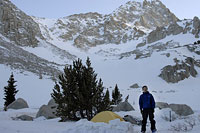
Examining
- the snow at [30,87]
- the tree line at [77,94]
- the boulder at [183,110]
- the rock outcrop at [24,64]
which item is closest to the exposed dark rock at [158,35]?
the rock outcrop at [24,64]

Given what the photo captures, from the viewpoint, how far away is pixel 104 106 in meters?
11.7

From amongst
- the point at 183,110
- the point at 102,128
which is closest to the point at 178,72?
the point at 183,110

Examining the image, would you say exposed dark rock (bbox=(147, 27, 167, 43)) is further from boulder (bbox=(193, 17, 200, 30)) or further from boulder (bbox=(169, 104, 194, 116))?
boulder (bbox=(169, 104, 194, 116))

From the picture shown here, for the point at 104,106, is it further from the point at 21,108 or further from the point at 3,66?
the point at 3,66

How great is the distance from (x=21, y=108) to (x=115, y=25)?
6254 inches

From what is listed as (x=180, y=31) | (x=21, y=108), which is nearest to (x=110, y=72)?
(x=21, y=108)

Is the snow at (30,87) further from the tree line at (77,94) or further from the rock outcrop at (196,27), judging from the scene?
the rock outcrop at (196,27)

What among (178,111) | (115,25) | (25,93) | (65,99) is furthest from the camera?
(115,25)

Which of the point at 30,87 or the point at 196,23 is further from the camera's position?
the point at 196,23

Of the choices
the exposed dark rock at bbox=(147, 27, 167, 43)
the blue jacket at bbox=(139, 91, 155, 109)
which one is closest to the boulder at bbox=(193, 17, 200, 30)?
the exposed dark rock at bbox=(147, 27, 167, 43)

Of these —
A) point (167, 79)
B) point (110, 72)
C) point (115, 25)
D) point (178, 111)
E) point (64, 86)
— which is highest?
point (115, 25)

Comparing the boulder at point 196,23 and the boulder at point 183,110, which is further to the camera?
the boulder at point 196,23

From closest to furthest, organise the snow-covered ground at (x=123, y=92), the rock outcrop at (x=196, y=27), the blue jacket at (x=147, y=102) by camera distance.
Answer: the snow-covered ground at (x=123, y=92) < the blue jacket at (x=147, y=102) < the rock outcrop at (x=196, y=27)

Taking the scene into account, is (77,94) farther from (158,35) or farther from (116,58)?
(158,35)
